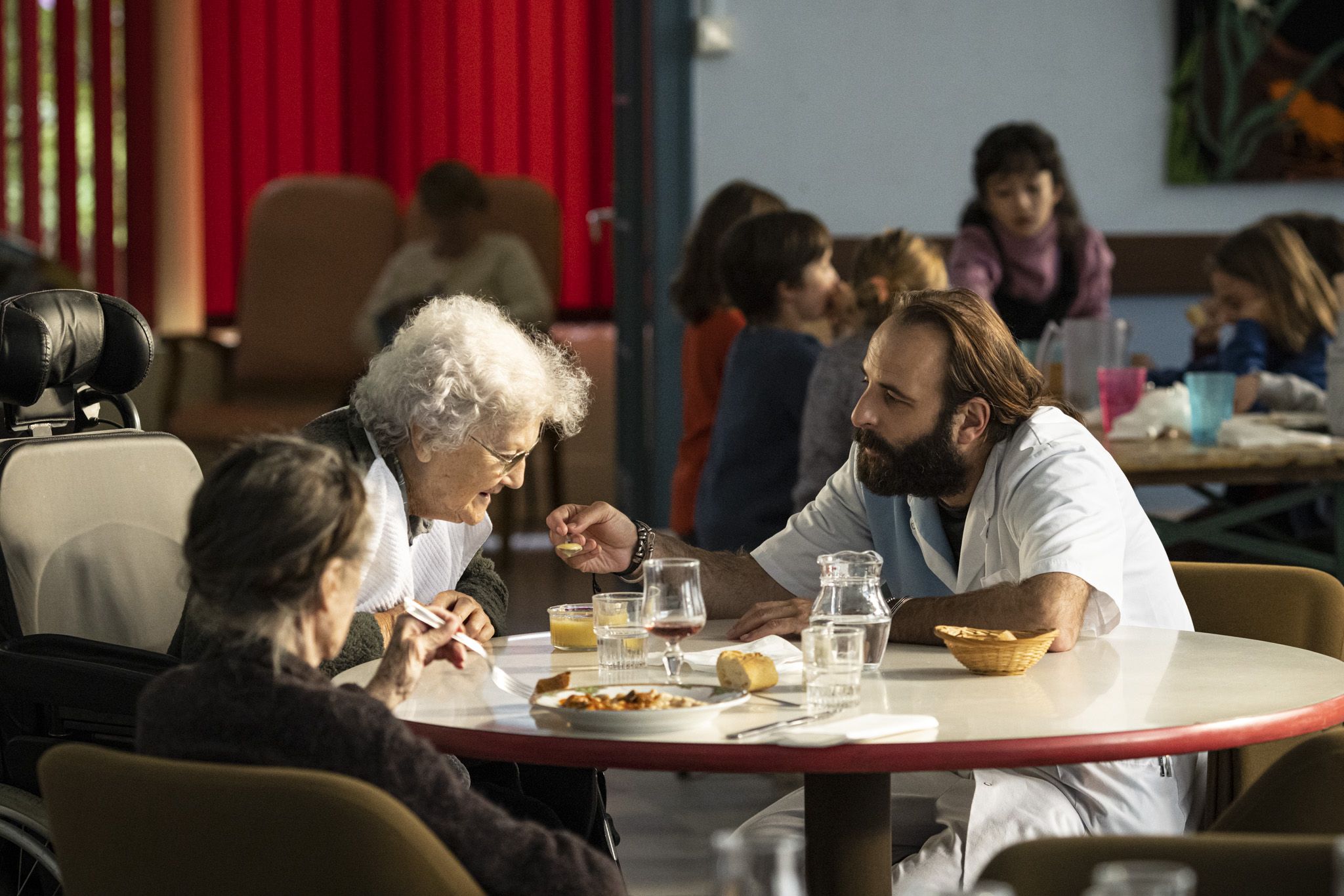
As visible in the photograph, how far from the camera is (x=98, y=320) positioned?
8.06 ft

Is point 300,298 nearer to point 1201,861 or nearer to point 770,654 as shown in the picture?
point 770,654

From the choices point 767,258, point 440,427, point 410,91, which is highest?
point 410,91

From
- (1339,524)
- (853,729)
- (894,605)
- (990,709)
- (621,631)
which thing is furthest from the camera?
(1339,524)

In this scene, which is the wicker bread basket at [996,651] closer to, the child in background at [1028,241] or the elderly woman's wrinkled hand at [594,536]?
the elderly woman's wrinkled hand at [594,536]

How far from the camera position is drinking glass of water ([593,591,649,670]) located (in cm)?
196

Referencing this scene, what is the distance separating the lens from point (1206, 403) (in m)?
3.58

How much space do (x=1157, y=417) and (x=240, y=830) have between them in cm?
286

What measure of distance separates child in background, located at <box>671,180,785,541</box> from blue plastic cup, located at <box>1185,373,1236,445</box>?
3.83 feet

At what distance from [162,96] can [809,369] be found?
4819mm

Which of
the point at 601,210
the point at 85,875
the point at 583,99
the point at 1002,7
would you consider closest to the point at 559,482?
the point at 601,210

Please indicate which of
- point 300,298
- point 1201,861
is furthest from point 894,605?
point 300,298

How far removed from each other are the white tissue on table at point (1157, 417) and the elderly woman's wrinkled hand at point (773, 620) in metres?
1.83

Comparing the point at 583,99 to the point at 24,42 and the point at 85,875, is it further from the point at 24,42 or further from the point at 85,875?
the point at 85,875

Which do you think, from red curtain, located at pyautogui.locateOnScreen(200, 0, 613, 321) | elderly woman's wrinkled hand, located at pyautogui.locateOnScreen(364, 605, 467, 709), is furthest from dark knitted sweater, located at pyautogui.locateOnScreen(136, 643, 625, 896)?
red curtain, located at pyautogui.locateOnScreen(200, 0, 613, 321)
